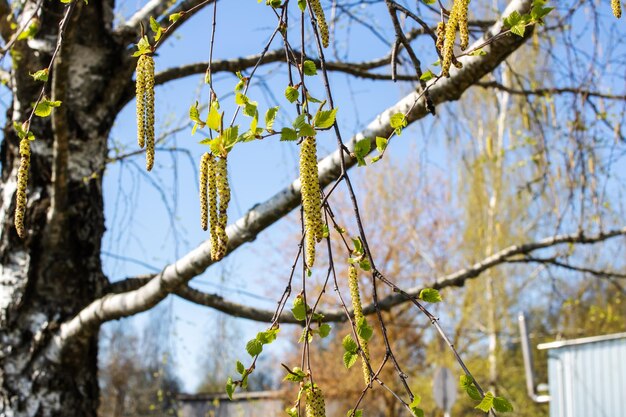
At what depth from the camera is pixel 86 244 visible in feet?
10.0

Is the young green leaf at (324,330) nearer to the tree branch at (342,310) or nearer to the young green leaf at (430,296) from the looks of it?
the young green leaf at (430,296)

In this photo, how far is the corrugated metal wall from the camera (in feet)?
27.1

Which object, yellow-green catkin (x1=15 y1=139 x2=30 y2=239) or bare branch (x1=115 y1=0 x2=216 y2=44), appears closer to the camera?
yellow-green catkin (x1=15 y1=139 x2=30 y2=239)

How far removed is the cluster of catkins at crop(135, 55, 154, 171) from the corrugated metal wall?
8183 mm

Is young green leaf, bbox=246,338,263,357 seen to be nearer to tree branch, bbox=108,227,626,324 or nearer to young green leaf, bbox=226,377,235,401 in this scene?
young green leaf, bbox=226,377,235,401

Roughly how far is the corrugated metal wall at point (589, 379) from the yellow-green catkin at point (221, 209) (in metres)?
8.27

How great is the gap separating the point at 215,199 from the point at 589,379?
8585 millimetres

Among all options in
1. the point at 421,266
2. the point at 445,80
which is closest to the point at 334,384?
the point at 421,266

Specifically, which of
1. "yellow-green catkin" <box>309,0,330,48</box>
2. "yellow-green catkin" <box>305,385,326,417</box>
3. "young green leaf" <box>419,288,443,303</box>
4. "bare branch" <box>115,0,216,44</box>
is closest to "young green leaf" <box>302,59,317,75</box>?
"yellow-green catkin" <box>309,0,330,48</box>

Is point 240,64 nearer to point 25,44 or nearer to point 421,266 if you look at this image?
point 25,44

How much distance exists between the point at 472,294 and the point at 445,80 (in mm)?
10707

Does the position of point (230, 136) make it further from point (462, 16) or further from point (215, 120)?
point (462, 16)

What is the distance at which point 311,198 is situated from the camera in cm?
90

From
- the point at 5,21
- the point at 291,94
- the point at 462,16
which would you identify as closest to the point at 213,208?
the point at 291,94
